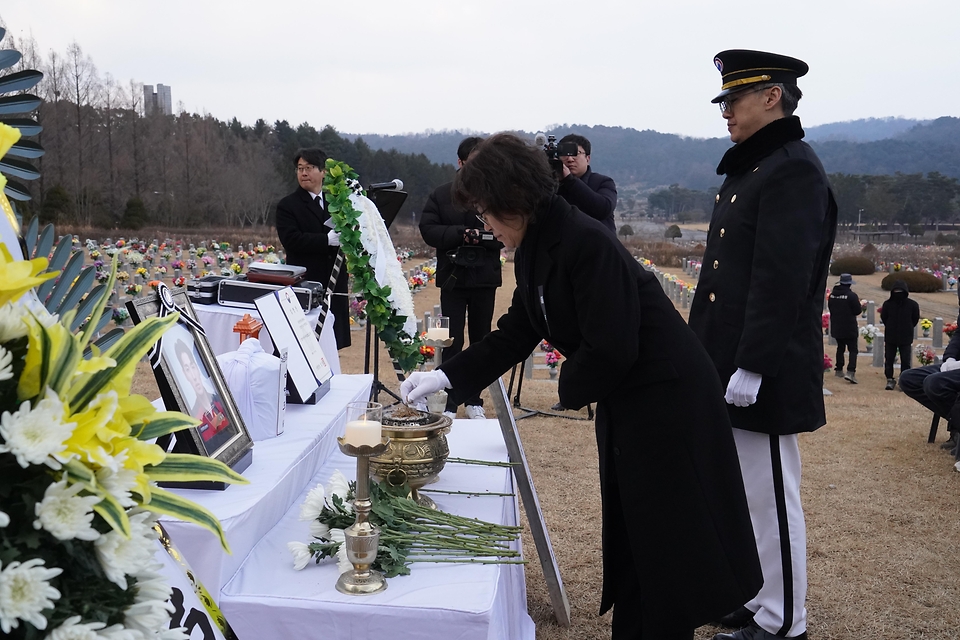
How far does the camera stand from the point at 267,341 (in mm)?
3551

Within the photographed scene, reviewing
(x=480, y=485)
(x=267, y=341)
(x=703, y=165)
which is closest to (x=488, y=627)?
(x=480, y=485)

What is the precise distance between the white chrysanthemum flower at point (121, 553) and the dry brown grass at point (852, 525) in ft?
7.86

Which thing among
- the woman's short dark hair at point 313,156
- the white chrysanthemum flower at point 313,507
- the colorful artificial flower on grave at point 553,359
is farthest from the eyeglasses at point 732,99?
the colorful artificial flower on grave at point 553,359

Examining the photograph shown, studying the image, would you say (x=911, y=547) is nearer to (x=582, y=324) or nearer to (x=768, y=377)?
(x=768, y=377)

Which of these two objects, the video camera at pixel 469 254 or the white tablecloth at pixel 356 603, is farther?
the video camera at pixel 469 254

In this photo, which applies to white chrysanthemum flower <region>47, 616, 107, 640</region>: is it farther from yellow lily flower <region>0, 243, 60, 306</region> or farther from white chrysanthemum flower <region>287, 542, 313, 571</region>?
white chrysanthemum flower <region>287, 542, 313, 571</region>

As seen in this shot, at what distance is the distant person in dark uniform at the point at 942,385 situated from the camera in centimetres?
523

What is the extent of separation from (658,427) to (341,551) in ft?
2.68

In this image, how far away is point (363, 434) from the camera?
1.74m

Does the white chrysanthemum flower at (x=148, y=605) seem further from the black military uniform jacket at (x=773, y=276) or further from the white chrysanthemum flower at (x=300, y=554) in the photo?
the black military uniform jacket at (x=773, y=276)

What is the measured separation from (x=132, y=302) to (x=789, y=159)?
195 cm

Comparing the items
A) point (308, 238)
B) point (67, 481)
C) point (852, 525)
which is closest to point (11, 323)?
point (67, 481)

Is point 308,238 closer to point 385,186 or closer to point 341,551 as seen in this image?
point 385,186

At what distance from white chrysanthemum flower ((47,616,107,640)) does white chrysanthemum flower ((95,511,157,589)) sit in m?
0.04
